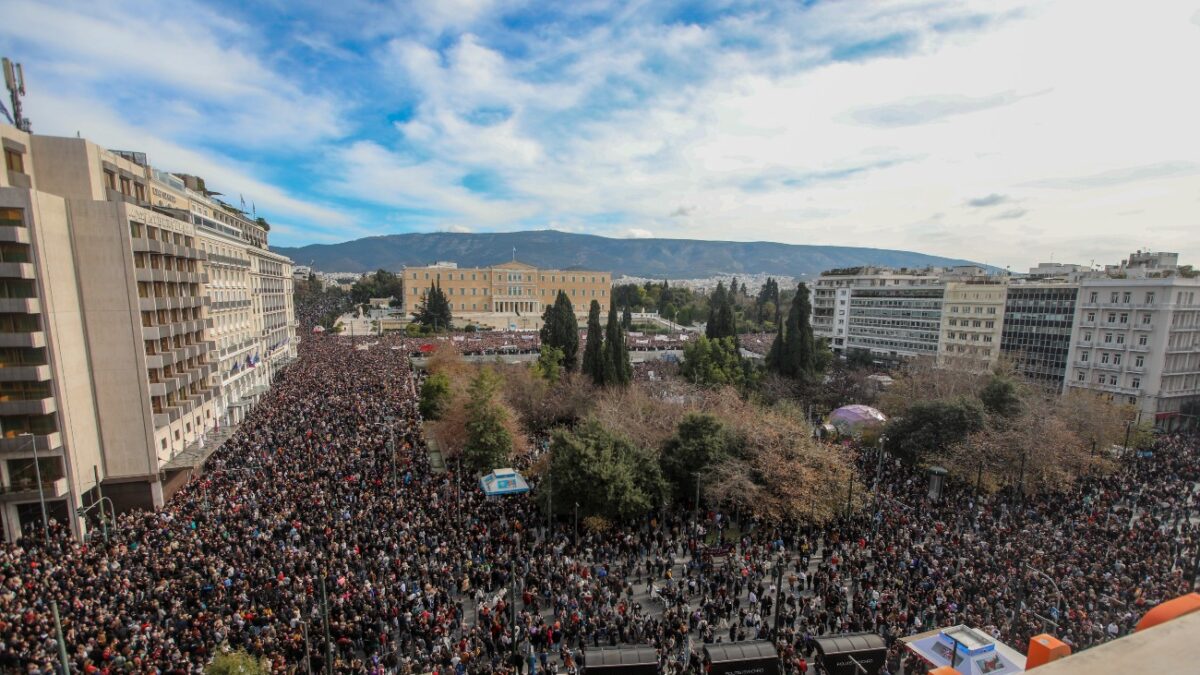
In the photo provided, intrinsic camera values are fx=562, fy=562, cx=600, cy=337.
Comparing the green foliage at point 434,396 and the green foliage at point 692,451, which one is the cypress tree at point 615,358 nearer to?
the green foliage at point 434,396

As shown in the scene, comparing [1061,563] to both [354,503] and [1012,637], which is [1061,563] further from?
[354,503]

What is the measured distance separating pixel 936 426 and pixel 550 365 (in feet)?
92.3

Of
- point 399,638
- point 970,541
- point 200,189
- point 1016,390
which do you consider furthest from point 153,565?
point 1016,390

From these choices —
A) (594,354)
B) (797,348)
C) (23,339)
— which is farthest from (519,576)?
(797,348)

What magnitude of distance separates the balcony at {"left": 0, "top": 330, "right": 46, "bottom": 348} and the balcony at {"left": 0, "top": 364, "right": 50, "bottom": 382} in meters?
0.79

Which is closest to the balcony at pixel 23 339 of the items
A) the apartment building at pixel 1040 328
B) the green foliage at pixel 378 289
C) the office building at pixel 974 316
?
the office building at pixel 974 316

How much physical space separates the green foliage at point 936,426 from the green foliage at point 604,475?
15.3 meters

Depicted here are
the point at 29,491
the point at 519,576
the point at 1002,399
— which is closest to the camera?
the point at 519,576

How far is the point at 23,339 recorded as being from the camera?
1978 cm

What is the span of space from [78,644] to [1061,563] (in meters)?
27.5

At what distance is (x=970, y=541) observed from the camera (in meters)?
20.6

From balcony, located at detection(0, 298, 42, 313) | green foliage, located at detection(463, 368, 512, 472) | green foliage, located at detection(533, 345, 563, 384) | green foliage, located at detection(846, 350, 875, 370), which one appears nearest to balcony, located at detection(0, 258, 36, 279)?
balcony, located at detection(0, 298, 42, 313)

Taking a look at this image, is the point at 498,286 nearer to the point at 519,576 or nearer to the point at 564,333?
the point at 564,333

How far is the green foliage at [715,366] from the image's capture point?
145 ft
